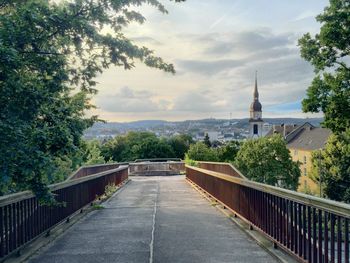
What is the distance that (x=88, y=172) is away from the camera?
16.2 metres

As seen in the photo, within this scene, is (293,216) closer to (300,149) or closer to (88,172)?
(88,172)

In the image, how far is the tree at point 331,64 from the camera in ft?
94.3

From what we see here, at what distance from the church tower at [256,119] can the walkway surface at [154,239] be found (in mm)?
156671

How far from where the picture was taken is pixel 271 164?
75.9 metres

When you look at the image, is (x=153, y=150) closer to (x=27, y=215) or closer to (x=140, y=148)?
(x=140, y=148)

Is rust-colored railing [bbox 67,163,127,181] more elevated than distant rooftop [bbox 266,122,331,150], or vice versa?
distant rooftop [bbox 266,122,331,150]

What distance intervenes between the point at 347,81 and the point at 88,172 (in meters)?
20.2

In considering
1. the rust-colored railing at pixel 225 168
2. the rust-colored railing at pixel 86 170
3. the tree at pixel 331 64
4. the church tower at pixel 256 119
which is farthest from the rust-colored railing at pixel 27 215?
the church tower at pixel 256 119

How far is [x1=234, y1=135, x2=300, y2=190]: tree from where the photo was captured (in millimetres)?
75500

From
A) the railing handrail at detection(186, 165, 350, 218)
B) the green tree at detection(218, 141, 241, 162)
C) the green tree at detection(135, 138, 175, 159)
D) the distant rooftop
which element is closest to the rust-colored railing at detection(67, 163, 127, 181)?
the railing handrail at detection(186, 165, 350, 218)

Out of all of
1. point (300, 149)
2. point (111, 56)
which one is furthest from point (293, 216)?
point (300, 149)

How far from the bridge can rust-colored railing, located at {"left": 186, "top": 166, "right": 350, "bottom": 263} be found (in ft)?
0.03

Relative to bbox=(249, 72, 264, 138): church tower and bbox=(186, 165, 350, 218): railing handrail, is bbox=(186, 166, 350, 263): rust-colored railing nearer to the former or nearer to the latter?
bbox=(186, 165, 350, 218): railing handrail

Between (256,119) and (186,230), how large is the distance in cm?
16226
